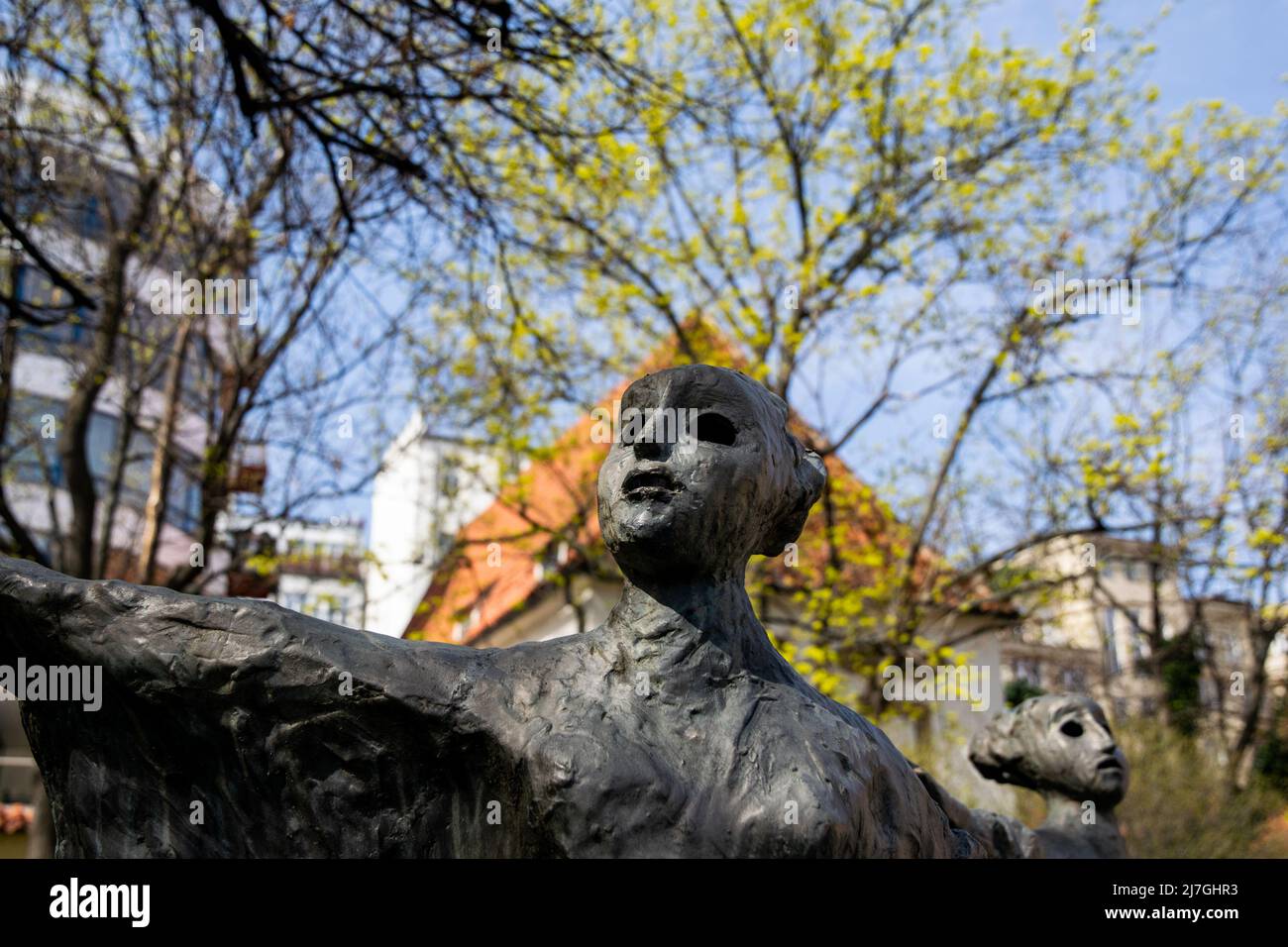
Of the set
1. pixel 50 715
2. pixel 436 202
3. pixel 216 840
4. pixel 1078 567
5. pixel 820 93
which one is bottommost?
pixel 216 840

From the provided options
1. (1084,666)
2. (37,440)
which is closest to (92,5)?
(37,440)

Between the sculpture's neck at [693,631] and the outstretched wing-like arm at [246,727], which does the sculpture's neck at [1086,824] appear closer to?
the sculpture's neck at [693,631]

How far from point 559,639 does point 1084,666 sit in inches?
1073

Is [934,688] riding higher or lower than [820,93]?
lower

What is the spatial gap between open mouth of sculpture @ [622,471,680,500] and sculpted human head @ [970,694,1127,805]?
3.27 meters

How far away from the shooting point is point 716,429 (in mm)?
3324

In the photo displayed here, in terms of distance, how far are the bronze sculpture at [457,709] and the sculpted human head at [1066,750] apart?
274 cm

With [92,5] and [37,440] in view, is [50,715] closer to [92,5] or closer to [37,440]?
[92,5]

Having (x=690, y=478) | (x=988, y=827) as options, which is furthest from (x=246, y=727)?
(x=988, y=827)

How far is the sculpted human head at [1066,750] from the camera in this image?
5879mm

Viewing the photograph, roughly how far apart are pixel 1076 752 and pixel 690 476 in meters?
3.34

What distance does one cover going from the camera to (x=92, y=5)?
10469mm

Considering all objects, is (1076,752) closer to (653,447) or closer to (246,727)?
(653,447)

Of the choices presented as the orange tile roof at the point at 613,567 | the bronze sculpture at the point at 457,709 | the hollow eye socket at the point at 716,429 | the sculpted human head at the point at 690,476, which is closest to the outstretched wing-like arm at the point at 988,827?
the bronze sculpture at the point at 457,709
